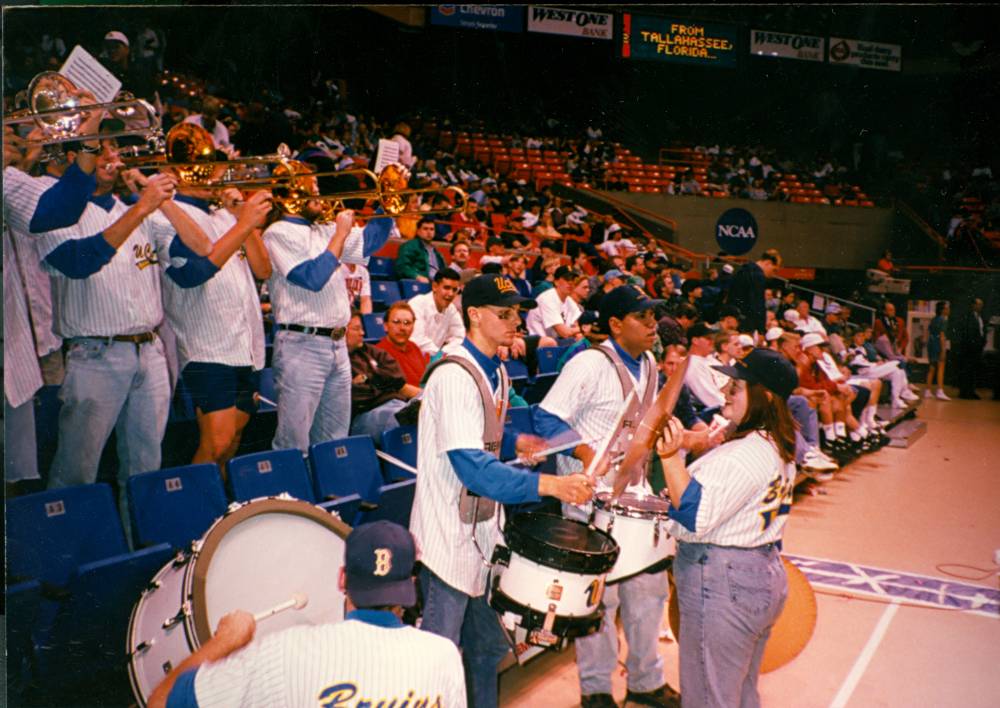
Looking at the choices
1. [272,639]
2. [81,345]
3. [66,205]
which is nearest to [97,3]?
[66,205]

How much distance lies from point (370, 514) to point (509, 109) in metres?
2.92

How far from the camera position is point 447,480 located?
9.45 feet

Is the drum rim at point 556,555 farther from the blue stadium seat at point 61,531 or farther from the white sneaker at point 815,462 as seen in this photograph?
the white sneaker at point 815,462

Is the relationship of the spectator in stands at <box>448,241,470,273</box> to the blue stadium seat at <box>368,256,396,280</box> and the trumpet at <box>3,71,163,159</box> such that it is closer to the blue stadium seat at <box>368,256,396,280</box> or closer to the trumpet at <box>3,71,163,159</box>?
the blue stadium seat at <box>368,256,396,280</box>

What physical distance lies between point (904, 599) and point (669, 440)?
2.91 m

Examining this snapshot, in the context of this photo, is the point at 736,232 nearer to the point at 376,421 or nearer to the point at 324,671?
the point at 376,421

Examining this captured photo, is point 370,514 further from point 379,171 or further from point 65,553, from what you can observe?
point 379,171

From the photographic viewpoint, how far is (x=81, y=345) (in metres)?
3.38

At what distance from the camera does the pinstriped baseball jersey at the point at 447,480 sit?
2756 mm

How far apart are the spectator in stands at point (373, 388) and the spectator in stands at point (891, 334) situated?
365 cm

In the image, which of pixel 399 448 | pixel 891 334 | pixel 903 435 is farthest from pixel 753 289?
pixel 399 448

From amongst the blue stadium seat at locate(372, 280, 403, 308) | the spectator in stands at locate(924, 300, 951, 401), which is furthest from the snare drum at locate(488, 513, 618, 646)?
the blue stadium seat at locate(372, 280, 403, 308)

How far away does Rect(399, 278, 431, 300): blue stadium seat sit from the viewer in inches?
295

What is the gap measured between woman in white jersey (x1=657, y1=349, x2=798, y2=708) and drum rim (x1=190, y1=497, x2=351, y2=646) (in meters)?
1.15
